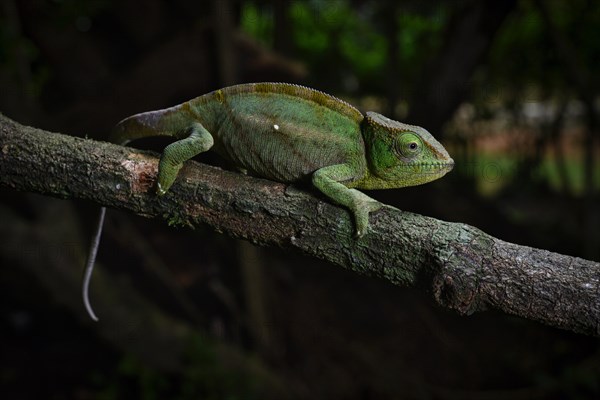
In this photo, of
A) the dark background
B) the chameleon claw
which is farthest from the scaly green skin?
the dark background

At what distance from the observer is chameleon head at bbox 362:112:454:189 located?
1.17 meters

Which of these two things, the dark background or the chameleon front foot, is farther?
the dark background

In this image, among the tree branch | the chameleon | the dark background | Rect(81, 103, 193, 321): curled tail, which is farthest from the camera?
the dark background

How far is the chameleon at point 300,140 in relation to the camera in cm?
120

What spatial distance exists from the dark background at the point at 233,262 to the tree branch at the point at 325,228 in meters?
0.68

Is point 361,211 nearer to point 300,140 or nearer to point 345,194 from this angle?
→ point 345,194

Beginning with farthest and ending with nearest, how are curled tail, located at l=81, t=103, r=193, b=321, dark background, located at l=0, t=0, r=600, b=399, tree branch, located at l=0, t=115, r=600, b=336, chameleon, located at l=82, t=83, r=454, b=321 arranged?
dark background, located at l=0, t=0, r=600, b=399 < curled tail, located at l=81, t=103, r=193, b=321 < chameleon, located at l=82, t=83, r=454, b=321 < tree branch, located at l=0, t=115, r=600, b=336

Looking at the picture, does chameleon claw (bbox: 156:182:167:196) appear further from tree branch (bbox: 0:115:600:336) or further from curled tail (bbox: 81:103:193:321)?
curled tail (bbox: 81:103:193:321)

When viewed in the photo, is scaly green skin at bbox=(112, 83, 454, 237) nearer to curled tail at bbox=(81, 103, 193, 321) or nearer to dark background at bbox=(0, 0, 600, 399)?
curled tail at bbox=(81, 103, 193, 321)

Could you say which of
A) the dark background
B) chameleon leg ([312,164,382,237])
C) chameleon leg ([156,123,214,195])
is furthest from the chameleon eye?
the dark background

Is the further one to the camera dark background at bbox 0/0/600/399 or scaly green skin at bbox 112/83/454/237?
dark background at bbox 0/0/600/399

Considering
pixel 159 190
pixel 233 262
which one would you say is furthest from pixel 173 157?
pixel 233 262

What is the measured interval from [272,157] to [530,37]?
3847 mm

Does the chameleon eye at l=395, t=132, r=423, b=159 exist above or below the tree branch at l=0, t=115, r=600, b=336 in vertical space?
above
